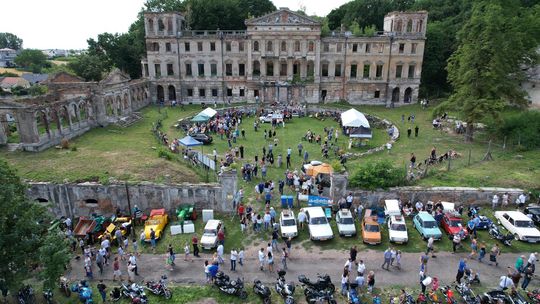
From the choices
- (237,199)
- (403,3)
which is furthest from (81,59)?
(403,3)

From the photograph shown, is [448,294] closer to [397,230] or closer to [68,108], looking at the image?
[397,230]

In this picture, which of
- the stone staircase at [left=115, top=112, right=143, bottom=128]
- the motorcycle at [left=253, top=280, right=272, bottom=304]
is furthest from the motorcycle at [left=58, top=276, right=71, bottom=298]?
the stone staircase at [left=115, top=112, right=143, bottom=128]

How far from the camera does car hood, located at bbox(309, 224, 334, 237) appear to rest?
1903 centimetres

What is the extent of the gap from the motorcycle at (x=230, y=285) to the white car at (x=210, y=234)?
3015 millimetres

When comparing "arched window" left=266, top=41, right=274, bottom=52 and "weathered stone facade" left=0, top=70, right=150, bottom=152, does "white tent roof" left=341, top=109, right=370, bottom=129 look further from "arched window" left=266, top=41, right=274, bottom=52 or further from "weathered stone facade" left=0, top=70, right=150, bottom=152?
"weathered stone facade" left=0, top=70, right=150, bottom=152

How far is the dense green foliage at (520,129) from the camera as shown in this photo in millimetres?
30609

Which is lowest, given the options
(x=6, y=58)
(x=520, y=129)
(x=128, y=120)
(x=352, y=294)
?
(x=352, y=294)

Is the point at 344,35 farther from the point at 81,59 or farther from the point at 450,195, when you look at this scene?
the point at 81,59

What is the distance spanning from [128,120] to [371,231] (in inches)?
1228

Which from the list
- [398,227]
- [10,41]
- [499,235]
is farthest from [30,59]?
[499,235]

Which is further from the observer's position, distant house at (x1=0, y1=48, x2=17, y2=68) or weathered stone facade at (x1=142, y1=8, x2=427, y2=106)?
distant house at (x1=0, y1=48, x2=17, y2=68)

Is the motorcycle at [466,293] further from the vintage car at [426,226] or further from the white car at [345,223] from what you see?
the white car at [345,223]

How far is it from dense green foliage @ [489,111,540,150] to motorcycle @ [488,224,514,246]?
14.4 metres

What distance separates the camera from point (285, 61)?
168 feet
